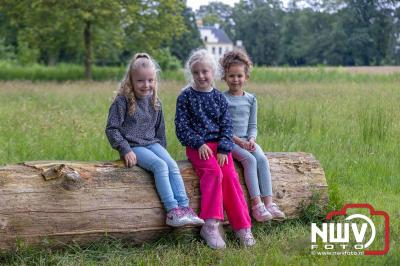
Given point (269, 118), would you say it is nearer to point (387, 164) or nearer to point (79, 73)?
point (387, 164)

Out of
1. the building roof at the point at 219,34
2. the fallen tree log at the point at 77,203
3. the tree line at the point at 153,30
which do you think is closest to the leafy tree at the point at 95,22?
the tree line at the point at 153,30

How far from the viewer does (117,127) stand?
4.91 meters

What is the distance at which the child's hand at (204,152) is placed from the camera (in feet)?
16.2

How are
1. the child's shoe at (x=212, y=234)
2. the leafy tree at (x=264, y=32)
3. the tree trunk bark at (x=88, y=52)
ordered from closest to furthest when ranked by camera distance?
the child's shoe at (x=212, y=234) → the tree trunk bark at (x=88, y=52) → the leafy tree at (x=264, y=32)

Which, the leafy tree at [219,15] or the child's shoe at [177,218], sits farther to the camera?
the leafy tree at [219,15]

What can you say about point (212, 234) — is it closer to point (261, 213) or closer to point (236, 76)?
point (261, 213)

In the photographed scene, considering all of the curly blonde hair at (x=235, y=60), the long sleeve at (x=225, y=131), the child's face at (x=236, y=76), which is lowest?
the long sleeve at (x=225, y=131)

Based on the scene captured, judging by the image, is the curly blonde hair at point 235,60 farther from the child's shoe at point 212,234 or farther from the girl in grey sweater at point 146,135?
the child's shoe at point 212,234

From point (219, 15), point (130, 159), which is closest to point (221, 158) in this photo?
point (130, 159)

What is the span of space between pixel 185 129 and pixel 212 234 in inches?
36.3

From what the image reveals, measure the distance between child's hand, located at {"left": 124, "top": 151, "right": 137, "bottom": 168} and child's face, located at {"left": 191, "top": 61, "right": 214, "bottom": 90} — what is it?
0.87m

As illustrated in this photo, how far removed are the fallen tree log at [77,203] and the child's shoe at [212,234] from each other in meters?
0.22

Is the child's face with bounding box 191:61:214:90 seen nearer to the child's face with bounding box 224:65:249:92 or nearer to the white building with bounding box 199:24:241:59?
the child's face with bounding box 224:65:249:92

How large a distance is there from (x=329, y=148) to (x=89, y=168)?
4.45 meters
